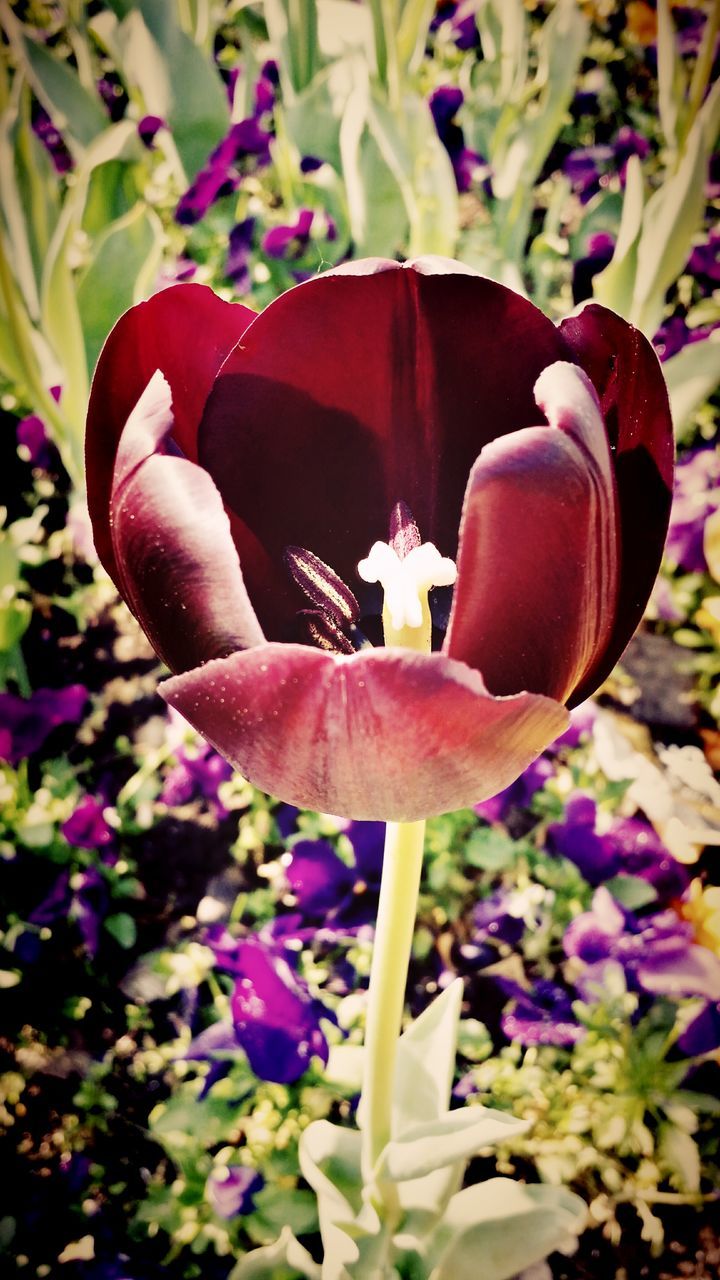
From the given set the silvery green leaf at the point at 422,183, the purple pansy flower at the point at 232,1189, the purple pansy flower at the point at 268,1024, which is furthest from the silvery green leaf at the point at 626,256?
the purple pansy flower at the point at 232,1189

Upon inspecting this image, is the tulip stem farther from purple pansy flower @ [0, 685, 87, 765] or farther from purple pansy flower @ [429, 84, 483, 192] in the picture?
purple pansy flower @ [429, 84, 483, 192]

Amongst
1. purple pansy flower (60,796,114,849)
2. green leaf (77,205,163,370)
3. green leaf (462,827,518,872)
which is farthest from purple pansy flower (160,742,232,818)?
green leaf (77,205,163,370)

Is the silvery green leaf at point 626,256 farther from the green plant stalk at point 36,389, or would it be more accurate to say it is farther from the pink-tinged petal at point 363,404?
the green plant stalk at point 36,389

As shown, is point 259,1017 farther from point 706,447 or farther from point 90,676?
point 706,447

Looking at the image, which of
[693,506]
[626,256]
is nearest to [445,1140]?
[693,506]

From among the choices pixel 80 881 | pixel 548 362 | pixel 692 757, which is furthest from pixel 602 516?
pixel 80 881

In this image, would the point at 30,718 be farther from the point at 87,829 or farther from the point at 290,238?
the point at 290,238
